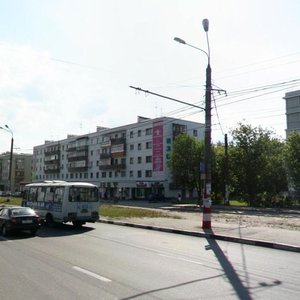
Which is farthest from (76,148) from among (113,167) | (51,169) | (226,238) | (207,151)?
(226,238)

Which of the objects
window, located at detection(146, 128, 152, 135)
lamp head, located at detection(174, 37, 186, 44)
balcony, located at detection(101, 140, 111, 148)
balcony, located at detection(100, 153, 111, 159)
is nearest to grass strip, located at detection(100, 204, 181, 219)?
lamp head, located at detection(174, 37, 186, 44)

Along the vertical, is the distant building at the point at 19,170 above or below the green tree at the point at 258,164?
above

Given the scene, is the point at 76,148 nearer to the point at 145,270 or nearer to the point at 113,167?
the point at 113,167

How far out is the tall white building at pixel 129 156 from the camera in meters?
76.2

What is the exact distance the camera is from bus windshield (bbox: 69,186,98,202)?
2230 cm

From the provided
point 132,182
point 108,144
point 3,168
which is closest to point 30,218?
point 132,182

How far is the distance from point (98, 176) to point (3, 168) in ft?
231

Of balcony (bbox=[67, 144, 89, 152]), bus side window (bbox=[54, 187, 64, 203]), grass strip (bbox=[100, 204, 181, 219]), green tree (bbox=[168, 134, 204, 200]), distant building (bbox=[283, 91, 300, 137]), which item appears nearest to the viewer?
bus side window (bbox=[54, 187, 64, 203])

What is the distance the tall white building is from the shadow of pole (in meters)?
60.3

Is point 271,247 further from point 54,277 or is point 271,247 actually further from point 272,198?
point 272,198

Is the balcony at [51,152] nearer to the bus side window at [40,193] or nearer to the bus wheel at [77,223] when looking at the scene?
the bus side window at [40,193]

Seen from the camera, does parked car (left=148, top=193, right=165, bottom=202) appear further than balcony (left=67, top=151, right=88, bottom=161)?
No

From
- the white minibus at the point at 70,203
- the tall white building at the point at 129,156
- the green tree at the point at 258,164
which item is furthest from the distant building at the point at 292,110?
the white minibus at the point at 70,203

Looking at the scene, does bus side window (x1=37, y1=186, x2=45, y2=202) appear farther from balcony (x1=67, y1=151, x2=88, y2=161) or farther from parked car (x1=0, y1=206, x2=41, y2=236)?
balcony (x1=67, y1=151, x2=88, y2=161)
